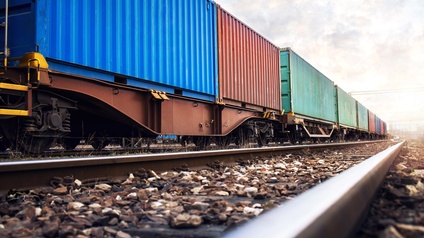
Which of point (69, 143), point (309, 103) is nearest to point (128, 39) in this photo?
point (69, 143)

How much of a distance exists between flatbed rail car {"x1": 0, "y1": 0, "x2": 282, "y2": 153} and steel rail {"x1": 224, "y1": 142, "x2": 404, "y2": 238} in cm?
464

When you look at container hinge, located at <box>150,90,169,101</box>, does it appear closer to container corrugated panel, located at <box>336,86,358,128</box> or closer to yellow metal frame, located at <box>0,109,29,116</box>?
yellow metal frame, located at <box>0,109,29,116</box>

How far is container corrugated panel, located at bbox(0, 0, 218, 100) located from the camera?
564cm

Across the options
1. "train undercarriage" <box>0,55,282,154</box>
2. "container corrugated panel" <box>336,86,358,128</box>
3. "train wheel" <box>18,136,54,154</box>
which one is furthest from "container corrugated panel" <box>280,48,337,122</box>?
"train wheel" <box>18,136,54,154</box>

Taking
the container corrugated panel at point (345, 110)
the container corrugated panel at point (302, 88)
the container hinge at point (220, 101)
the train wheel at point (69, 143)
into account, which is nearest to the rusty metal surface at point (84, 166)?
the container hinge at point (220, 101)

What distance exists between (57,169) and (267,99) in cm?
1035

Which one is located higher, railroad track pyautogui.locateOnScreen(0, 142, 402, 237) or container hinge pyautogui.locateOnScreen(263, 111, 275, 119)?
container hinge pyautogui.locateOnScreen(263, 111, 275, 119)

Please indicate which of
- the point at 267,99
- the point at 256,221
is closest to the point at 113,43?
the point at 256,221

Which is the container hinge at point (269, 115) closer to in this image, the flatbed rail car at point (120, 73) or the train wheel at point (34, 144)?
the flatbed rail car at point (120, 73)

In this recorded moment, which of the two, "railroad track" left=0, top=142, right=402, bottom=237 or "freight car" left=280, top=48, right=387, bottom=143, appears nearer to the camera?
"railroad track" left=0, top=142, right=402, bottom=237

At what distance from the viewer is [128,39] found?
23.0 feet

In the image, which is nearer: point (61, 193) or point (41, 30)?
point (61, 193)

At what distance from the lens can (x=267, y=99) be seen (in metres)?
13.2

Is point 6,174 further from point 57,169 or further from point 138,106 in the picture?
point 138,106
